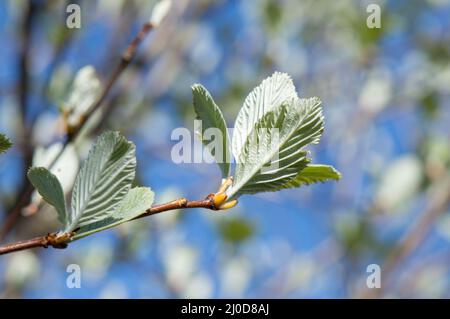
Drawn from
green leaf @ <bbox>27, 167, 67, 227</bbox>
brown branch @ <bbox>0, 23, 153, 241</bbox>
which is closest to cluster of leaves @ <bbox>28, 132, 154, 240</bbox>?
green leaf @ <bbox>27, 167, 67, 227</bbox>

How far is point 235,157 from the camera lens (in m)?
0.50

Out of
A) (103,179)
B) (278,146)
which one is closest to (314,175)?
(278,146)

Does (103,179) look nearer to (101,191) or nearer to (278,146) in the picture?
(101,191)

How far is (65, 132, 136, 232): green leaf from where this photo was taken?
18.2 inches

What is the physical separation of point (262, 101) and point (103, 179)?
0.43ft

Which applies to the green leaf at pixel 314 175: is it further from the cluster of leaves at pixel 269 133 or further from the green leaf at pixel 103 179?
the green leaf at pixel 103 179

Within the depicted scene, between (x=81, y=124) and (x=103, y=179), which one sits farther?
(x=81, y=124)

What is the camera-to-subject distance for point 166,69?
1.83m

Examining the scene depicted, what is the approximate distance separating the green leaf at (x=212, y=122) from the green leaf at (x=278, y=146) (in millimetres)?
21

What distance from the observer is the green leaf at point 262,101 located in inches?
19.3

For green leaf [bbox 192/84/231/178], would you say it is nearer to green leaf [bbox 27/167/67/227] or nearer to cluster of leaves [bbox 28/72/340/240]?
cluster of leaves [bbox 28/72/340/240]

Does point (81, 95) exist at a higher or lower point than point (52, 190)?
higher
